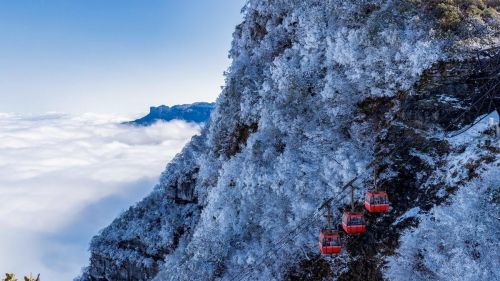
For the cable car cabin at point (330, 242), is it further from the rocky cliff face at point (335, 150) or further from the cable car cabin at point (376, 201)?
the rocky cliff face at point (335, 150)

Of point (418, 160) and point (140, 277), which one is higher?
point (418, 160)

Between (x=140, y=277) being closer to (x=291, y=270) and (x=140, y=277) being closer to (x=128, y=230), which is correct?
(x=128, y=230)

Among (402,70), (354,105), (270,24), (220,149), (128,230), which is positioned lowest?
(128,230)

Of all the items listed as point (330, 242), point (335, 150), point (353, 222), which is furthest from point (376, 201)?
point (335, 150)

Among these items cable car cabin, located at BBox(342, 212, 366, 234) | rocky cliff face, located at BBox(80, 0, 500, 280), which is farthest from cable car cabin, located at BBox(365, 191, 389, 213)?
rocky cliff face, located at BBox(80, 0, 500, 280)

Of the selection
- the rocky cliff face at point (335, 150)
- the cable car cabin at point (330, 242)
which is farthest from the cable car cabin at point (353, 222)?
the rocky cliff face at point (335, 150)

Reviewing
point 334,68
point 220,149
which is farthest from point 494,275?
point 220,149

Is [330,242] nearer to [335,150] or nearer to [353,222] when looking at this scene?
[353,222]

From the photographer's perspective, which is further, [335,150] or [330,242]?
→ [335,150]
